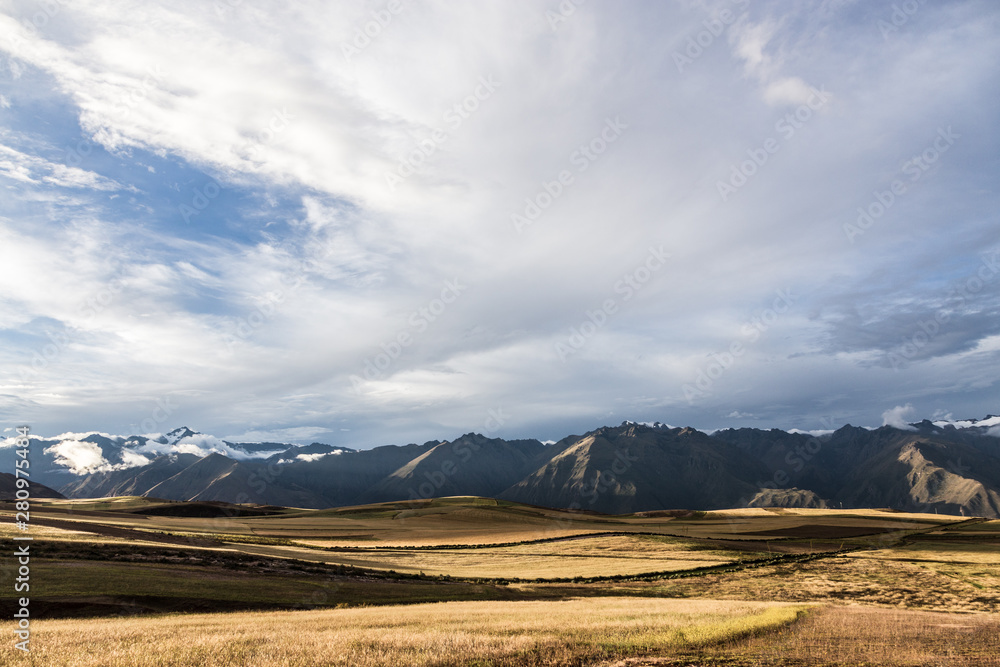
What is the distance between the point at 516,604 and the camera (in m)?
40.2

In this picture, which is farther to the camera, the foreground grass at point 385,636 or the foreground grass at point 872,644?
the foreground grass at point 872,644

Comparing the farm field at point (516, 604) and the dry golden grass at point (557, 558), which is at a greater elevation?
the farm field at point (516, 604)

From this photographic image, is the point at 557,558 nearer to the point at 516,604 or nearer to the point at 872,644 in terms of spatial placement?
the point at 516,604

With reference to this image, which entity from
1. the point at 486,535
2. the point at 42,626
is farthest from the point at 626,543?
the point at 42,626

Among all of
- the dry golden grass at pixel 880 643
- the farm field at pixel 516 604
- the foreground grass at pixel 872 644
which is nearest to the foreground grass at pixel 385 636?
the farm field at pixel 516 604

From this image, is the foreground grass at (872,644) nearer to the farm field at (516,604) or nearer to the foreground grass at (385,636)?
the farm field at (516,604)

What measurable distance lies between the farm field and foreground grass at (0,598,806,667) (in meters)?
0.13

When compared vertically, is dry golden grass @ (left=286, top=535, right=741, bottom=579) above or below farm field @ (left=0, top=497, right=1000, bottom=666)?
below

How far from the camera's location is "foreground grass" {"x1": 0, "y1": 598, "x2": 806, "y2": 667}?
771 inches

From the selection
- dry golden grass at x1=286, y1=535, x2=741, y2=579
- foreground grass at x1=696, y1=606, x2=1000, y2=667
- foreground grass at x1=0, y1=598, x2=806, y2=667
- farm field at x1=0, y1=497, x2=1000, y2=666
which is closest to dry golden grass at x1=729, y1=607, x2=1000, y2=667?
foreground grass at x1=696, y1=606, x2=1000, y2=667

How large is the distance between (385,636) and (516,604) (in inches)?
733

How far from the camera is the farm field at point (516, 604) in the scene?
22.0 meters

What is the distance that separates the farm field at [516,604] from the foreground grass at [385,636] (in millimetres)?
133

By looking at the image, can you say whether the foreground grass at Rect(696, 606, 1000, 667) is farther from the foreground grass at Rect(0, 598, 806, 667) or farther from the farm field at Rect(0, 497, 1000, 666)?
the foreground grass at Rect(0, 598, 806, 667)
